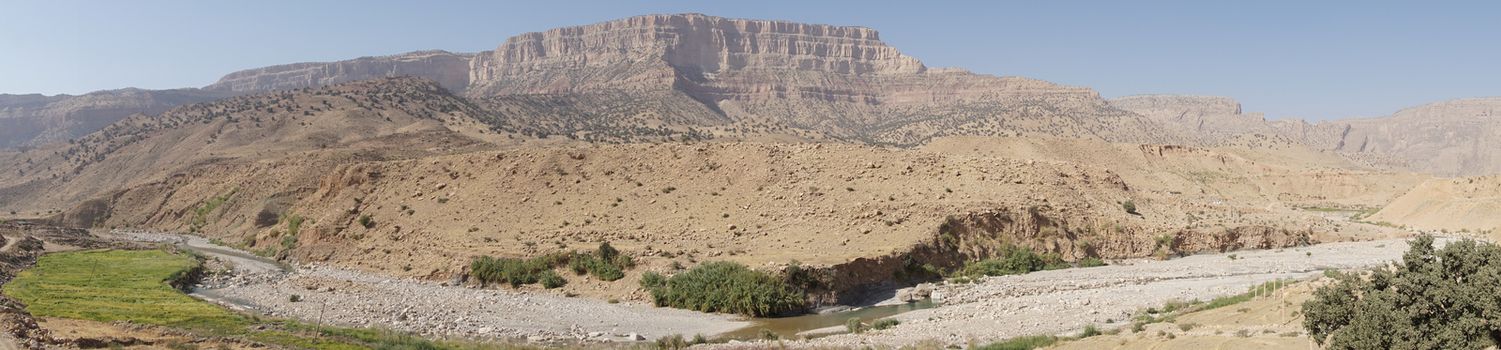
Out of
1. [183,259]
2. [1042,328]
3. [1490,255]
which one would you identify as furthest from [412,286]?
[1490,255]

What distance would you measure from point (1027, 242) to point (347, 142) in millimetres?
85648

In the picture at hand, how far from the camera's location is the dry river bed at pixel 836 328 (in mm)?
28672

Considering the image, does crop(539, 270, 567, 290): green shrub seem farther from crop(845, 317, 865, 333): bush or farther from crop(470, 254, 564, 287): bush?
crop(845, 317, 865, 333): bush

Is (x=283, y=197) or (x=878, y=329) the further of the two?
(x=283, y=197)

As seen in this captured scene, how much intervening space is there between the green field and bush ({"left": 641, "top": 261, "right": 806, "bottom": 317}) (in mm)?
9813

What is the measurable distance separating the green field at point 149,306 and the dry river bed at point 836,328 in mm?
2238

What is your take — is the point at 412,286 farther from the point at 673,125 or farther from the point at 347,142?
the point at 673,125

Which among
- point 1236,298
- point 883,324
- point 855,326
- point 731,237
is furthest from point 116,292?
point 1236,298

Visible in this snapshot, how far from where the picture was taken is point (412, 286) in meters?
42.0

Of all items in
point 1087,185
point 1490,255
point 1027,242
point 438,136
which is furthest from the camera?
point 438,136

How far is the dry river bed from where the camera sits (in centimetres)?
2867

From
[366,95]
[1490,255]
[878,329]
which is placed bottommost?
[878,329]

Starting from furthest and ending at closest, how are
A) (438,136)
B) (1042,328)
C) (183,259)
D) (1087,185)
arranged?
(438,136) < (1087,185) < (183,259) < (1042,328)

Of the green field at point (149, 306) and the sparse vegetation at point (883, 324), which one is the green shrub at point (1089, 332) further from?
the green field at point (149, 306)
